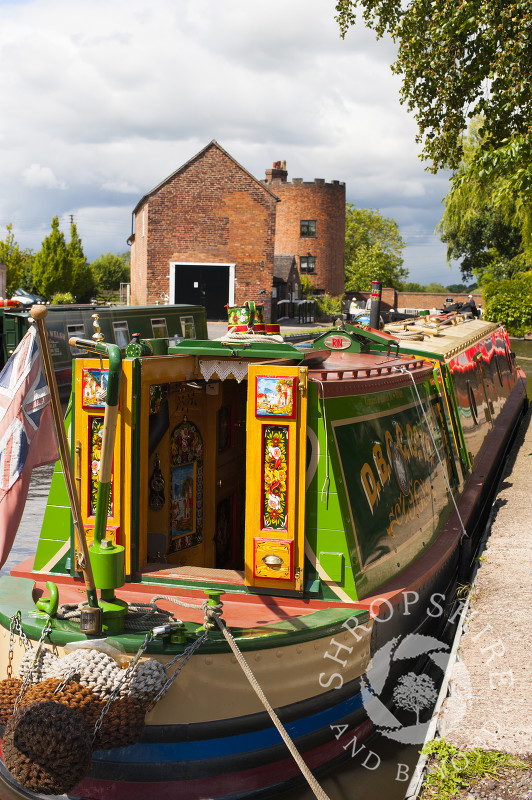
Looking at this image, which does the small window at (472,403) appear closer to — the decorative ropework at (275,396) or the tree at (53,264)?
the decorative ropework at (275,396)

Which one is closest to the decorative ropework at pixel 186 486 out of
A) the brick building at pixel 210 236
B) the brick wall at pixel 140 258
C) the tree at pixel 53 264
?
the brick building at pixel 210 236

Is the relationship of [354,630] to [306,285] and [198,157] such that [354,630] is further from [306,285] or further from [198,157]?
[306,285]

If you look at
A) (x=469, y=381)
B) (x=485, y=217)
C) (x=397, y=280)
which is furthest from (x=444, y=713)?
(x=397, y=280)

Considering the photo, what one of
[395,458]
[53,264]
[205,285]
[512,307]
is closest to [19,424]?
[395,458]

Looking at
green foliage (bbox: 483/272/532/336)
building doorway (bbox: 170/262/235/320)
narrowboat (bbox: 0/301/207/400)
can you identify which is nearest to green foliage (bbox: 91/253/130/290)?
building doorway (bbox: 170/262/235/320)

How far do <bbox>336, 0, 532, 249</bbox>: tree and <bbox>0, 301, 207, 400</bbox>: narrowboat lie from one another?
779 centimetres

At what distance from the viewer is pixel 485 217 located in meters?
50.0

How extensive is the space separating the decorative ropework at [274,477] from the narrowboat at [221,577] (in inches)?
0.4

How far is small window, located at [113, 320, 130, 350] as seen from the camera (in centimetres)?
1844

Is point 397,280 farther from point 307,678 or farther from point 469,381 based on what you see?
point 307,678

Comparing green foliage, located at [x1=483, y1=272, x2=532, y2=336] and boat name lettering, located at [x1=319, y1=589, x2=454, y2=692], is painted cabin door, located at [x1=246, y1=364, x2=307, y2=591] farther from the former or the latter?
green foliage, located at [x1=483, y1=272, x2=532, y2=336]

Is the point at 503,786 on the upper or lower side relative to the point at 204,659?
lower

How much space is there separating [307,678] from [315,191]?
60.6 meters

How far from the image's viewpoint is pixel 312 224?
2504 inches
